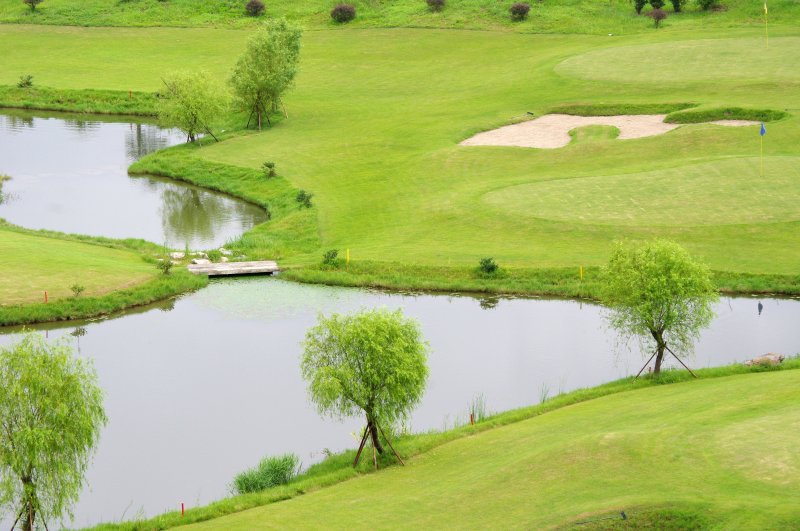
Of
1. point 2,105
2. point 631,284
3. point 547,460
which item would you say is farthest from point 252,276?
point 2,105

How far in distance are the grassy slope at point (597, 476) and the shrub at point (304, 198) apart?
4054cm

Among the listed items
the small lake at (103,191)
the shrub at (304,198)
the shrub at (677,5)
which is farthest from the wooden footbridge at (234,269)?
the shrub at (677,5)

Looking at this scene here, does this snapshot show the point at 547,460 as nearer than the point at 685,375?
Yes

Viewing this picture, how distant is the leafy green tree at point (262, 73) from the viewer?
108m

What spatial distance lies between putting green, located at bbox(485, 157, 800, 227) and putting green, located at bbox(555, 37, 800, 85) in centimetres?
2796

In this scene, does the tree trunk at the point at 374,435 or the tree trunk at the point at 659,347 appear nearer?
the tree trunk at the point at 374,435

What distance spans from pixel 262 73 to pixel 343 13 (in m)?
36.6

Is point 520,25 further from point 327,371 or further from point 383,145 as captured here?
point 327,371

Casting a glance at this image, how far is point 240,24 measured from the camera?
143500mm

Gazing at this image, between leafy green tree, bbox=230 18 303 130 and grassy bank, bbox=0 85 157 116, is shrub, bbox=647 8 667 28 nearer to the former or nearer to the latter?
leafy green tree, bbox=230 18 303 130

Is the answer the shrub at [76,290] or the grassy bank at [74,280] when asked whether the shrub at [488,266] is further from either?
the shrub at [76,290]

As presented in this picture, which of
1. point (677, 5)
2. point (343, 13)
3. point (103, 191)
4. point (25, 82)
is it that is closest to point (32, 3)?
point (25, 82)

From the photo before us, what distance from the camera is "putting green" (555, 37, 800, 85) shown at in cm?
11144

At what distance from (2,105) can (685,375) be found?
95012 millimetres
